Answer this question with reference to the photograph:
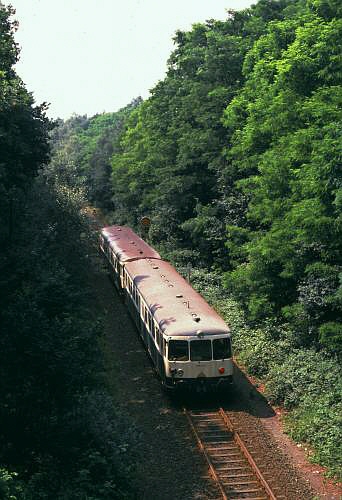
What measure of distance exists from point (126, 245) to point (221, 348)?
18090mm

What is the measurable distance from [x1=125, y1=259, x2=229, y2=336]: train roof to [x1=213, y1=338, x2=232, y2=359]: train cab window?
11.9 inches

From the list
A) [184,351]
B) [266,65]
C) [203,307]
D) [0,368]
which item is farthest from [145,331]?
[266,65]

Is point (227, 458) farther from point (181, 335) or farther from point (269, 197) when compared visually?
point (269, 197)

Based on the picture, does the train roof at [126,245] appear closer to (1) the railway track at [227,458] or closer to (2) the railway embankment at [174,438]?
(2) the railway embankment at [174,438]

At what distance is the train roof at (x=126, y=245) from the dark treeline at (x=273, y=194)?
3643mm

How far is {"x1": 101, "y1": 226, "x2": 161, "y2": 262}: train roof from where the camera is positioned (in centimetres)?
3488

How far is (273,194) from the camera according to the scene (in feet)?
90.9

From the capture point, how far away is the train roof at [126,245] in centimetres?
3488

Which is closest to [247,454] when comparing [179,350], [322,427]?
[322,427]

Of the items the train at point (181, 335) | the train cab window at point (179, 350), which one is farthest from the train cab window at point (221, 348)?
the train cab window at point (179, 350)

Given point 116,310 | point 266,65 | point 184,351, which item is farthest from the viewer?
point 116,310

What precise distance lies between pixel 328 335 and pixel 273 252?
15.2 feet

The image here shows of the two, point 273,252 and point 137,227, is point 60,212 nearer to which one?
point 273,252

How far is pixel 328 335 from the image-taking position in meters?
22.3
